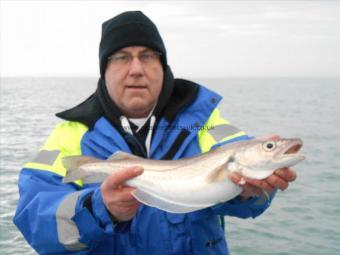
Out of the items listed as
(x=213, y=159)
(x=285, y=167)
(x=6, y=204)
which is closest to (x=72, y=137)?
(x=213, y=159)

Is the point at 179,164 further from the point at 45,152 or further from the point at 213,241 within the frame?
the point at 45,152

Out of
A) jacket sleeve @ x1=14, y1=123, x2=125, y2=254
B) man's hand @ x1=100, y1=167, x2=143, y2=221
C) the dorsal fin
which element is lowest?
jacket sleeve @ x1=14, y1=123, x2=125, y2=254

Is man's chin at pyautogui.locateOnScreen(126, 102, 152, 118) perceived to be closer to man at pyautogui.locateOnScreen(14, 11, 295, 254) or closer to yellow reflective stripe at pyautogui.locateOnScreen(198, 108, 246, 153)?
man at pyautogui.locateOnScreen(14, 11, 295, 254)

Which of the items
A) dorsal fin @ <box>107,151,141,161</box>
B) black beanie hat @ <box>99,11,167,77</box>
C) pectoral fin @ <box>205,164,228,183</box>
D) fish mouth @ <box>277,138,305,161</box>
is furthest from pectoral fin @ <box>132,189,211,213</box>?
black beanie hat @ <box>99,11,167,77</box>

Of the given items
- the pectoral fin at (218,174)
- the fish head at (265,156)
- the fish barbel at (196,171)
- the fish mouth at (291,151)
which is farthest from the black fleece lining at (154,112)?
the fish mouth at (291,151)

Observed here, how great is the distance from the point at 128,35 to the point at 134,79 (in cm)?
44

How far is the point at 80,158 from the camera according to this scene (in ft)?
12.3

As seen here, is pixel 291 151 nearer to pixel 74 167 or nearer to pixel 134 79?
pixel 134 79

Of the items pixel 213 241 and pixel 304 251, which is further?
A: pixel 304 251

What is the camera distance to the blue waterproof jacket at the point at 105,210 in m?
3.63

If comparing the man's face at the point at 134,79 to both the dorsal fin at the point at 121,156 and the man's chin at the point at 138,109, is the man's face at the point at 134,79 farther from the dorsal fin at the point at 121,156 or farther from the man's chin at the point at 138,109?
the dorsal fin at the point at 121,156

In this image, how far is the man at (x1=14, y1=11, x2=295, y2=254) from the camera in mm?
3605

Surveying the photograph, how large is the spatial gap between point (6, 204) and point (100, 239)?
339 inches

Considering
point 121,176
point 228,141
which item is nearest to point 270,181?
point 228,141
